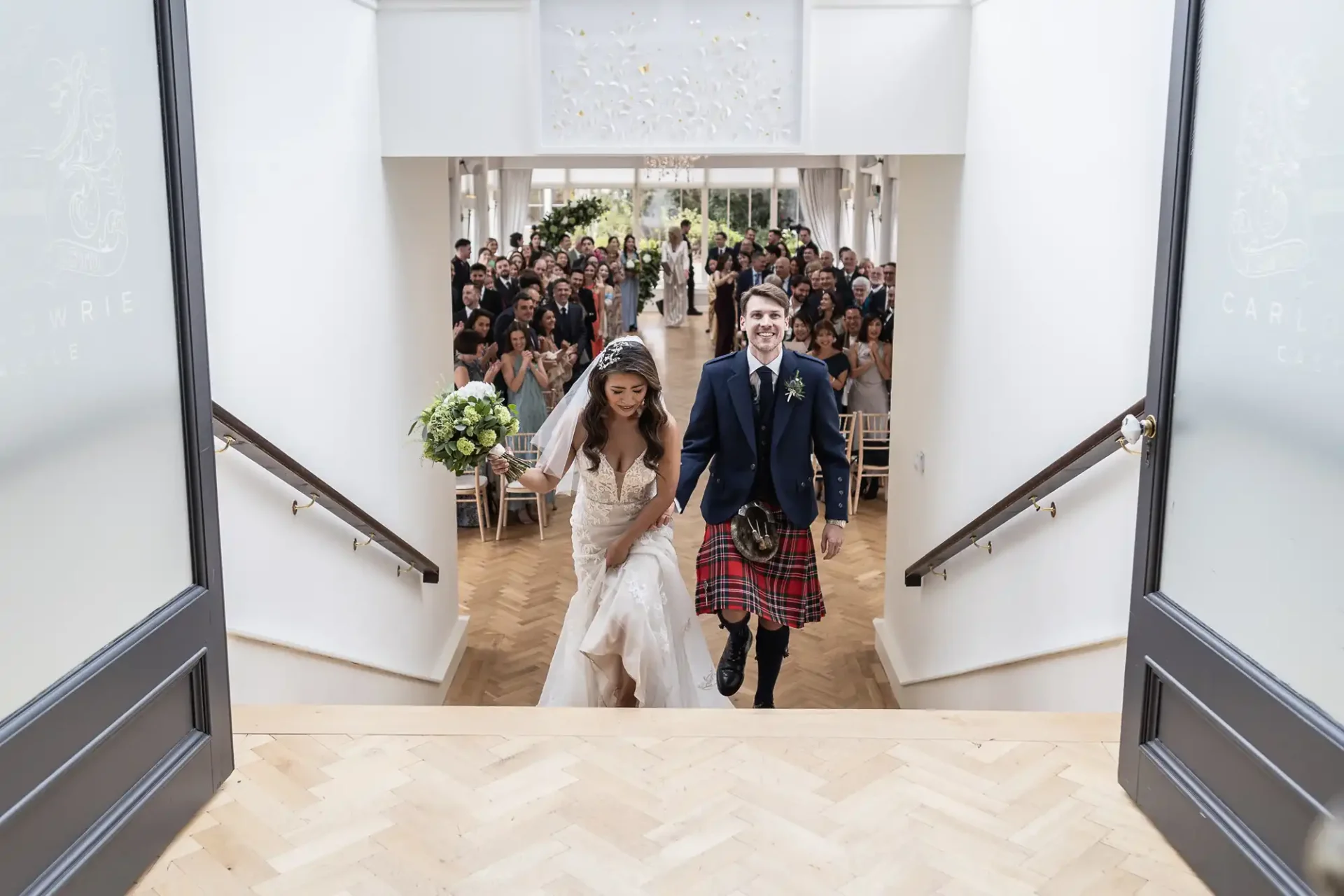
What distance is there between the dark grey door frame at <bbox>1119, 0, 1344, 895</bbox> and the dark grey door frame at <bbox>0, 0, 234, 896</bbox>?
7.80 ft

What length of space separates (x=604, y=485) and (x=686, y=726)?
4.53 ft

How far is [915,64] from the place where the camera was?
5.44 m

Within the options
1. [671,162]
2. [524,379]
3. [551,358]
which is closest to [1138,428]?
[524,379]

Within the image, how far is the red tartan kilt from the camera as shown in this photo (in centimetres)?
466

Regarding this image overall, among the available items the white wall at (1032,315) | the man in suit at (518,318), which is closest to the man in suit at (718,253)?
the man in suit at (518,318)

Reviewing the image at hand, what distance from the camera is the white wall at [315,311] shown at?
3.79 metres

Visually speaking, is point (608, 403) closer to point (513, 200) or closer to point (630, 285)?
point (630, 285)

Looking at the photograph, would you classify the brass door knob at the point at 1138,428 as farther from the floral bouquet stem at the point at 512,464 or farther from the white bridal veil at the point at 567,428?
the floral bouquet stem at the point at 512,464

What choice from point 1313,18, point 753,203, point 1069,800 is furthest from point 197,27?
point 753,203

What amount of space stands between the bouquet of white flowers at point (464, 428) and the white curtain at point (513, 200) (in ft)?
64.6

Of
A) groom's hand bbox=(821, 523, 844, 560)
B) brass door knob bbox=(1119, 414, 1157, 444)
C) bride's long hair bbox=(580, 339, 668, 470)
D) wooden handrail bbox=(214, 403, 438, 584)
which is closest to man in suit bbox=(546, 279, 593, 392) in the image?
wooden handrail bbox=(214, 403, 438, 584)

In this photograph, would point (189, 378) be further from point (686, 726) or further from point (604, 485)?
point (604, 485)

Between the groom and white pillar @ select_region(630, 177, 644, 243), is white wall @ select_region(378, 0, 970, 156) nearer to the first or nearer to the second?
the groom

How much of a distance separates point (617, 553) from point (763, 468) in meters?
0.66
